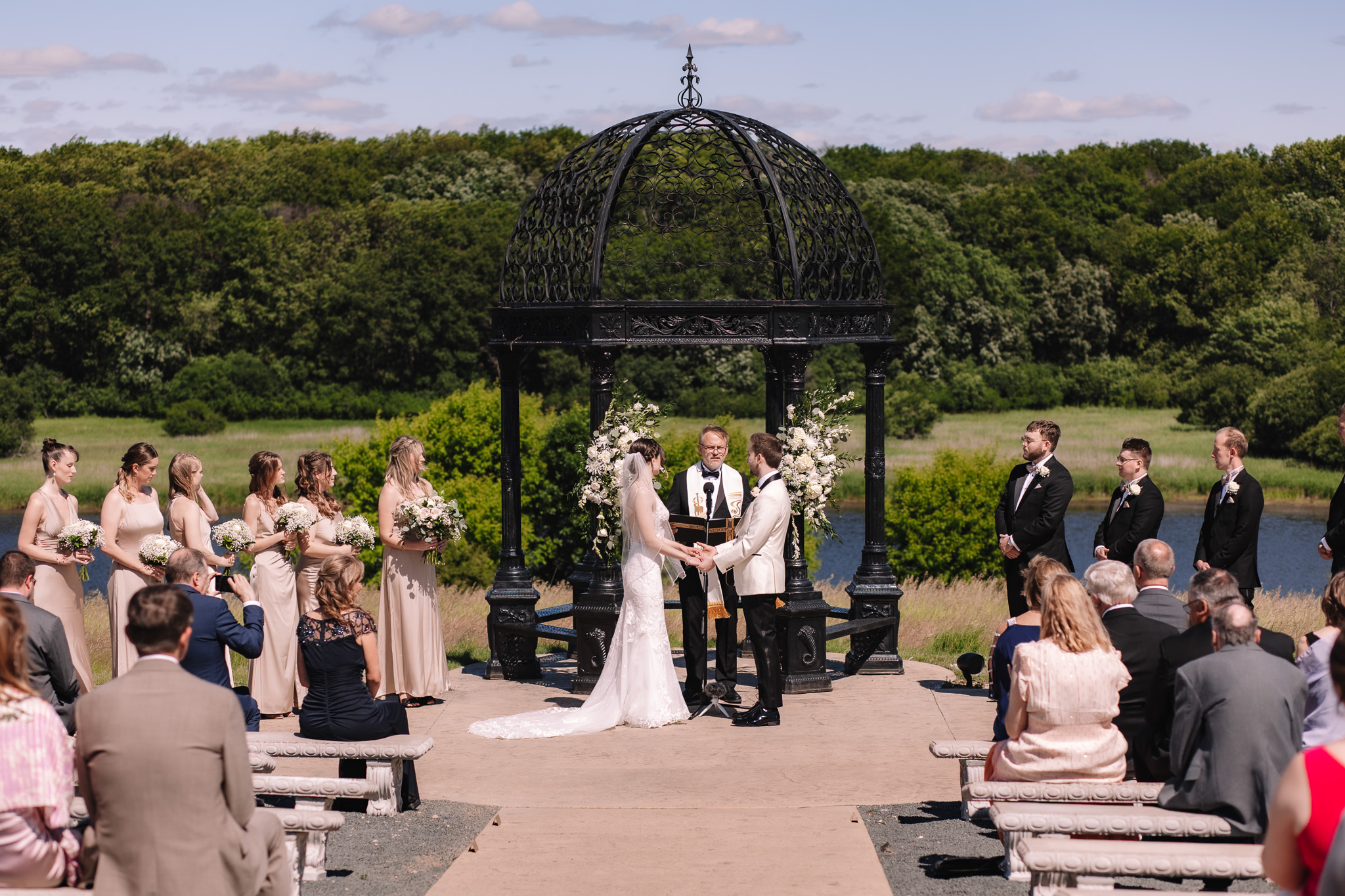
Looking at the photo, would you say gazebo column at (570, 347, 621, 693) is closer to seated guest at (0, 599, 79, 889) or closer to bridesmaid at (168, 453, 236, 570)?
bridesmaid at (168, 453, 236, 570)

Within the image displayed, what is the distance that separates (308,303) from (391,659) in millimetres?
41443

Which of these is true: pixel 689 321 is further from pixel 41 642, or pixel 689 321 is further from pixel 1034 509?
pixel 41 642

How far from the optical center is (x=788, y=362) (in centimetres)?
1002

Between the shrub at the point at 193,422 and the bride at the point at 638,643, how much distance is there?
3626 cm

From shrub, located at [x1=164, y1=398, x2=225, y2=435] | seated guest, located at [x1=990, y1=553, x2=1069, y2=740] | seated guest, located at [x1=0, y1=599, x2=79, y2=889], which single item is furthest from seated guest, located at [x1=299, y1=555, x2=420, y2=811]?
shrub, located at [x1=164, y1=398, x2=225, y2=435]

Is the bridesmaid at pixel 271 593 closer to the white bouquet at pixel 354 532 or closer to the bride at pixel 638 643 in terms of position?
the white bouquet at pixel 354 532

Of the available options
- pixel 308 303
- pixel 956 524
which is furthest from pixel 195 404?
pixel 956 524

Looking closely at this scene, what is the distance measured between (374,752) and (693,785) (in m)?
1.82

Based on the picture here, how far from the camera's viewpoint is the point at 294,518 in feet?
29.2

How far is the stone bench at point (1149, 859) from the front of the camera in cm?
481

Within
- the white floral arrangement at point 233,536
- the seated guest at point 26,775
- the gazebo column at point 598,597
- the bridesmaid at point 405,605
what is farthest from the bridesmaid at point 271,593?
the seated guest at point 26,775

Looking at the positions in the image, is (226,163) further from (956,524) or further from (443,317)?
(956,524)

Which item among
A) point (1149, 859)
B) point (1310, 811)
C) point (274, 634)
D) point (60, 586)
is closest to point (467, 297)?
point (274, 634)

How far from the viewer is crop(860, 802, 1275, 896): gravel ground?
5738mm
